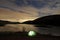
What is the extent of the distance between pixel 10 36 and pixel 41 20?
1.04 ft

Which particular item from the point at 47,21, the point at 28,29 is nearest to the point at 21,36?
the point at 28,29

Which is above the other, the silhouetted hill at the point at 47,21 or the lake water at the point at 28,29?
the silhouetted hill at the point at 47,21

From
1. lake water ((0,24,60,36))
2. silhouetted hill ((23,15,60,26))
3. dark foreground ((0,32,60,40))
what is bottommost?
dark foreground ((0,32,60,40))

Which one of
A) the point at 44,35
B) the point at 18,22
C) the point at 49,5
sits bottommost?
the point at 44,35

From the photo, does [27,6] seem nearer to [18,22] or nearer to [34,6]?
[34,6]

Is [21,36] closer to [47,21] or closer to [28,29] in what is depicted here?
[28,29]

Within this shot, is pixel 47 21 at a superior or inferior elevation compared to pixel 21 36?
superior

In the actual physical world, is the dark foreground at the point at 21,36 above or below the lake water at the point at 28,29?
below

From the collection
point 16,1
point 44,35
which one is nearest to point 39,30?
point 44,35

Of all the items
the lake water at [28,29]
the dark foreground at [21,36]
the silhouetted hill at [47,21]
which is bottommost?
the dark foreground at [21,36]

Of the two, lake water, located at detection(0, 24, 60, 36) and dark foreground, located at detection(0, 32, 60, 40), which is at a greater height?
lake water, located at detection(0, 24, 60, 36)

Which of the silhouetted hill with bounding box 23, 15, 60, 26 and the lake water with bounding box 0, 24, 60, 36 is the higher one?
the silhouetted hill with bounding box 23, 15, 60, 26

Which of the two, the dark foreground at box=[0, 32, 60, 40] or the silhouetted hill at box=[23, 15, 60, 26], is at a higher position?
the silhouetted hill at box=[23, 15, 60, 26]

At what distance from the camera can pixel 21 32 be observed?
2088 millimetres
